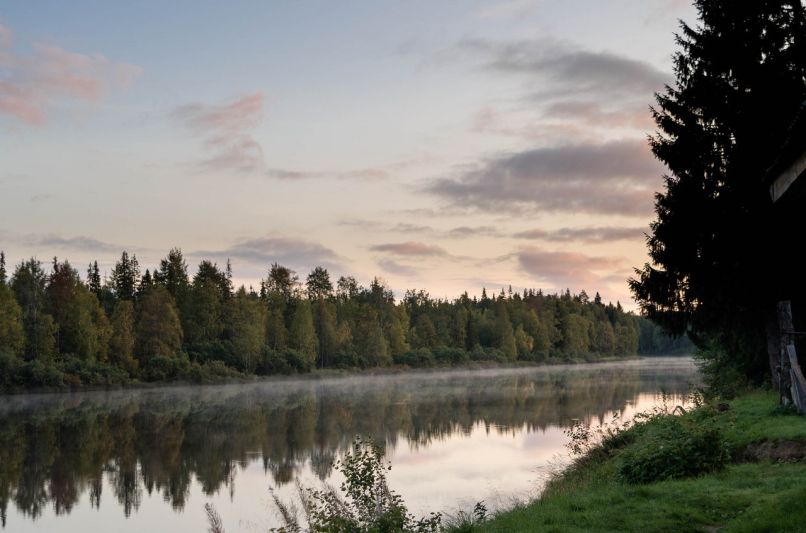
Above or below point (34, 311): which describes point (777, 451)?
below

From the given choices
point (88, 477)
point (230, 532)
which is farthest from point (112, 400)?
point (230, 532)

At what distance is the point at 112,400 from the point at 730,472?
5601 cm

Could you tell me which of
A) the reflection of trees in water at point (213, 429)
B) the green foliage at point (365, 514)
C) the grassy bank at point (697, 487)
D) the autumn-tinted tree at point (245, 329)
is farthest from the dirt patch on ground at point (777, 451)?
the autumn-tinted tree at point (245, 329)

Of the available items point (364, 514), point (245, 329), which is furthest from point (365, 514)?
point (245, 329)

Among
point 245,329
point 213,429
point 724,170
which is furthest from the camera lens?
point 245,329

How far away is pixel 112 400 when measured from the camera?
59812mm

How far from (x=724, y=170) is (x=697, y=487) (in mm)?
14539

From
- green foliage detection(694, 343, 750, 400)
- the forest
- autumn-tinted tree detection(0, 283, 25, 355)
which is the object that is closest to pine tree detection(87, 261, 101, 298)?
the forest

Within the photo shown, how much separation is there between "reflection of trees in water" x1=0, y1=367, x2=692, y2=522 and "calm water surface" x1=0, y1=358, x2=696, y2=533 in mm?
88

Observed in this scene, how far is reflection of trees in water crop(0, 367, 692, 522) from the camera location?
962 inches

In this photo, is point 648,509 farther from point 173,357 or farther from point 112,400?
point 173,357

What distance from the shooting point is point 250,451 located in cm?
3012

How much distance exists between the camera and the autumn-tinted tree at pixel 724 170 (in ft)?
71.4

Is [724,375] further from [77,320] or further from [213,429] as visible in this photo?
[77,320]
